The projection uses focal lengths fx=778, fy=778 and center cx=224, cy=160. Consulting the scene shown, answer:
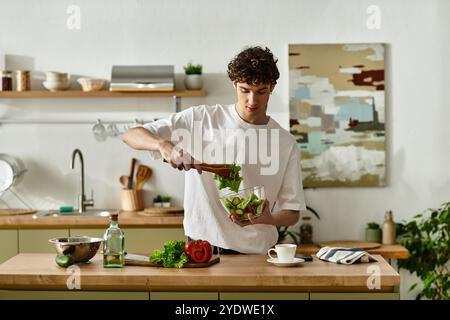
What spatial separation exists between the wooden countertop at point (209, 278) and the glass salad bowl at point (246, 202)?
0.82 ft

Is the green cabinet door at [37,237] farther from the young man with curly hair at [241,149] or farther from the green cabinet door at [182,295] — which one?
the green cabinet door at [182,295]

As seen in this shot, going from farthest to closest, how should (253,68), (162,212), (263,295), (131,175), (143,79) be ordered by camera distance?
(131,175) < (143,79) < (162,212) < (253,68) < (263,295)

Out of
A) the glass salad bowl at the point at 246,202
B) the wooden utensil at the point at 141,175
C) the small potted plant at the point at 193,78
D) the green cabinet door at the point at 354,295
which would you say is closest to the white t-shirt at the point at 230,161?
the glass salad bowl at the point at 246,202

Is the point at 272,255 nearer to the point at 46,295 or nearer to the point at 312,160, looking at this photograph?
the point at 46,295

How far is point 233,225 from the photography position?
12.4 feet

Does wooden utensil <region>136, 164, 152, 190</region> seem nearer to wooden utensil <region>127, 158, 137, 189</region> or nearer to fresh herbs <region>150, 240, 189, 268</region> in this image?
wooden utensil <region>127, 158, 137, 189</region>

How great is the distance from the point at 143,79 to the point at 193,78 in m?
0.37

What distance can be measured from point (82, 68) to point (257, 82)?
261 centimetres

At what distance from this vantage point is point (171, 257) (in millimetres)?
3398

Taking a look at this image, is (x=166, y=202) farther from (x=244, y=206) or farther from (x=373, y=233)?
(x=244, y=206)

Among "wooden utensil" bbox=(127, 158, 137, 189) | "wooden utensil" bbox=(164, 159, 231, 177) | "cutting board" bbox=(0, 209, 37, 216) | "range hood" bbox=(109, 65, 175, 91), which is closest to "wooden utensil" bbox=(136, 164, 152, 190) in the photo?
"wooden utensil" bbox=(127, 158, 137, 189)

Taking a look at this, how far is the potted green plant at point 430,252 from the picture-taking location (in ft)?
18.4

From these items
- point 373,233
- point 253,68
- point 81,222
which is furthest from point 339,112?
point 253,68

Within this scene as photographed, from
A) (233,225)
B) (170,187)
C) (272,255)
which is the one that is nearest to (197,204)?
(233,225)
